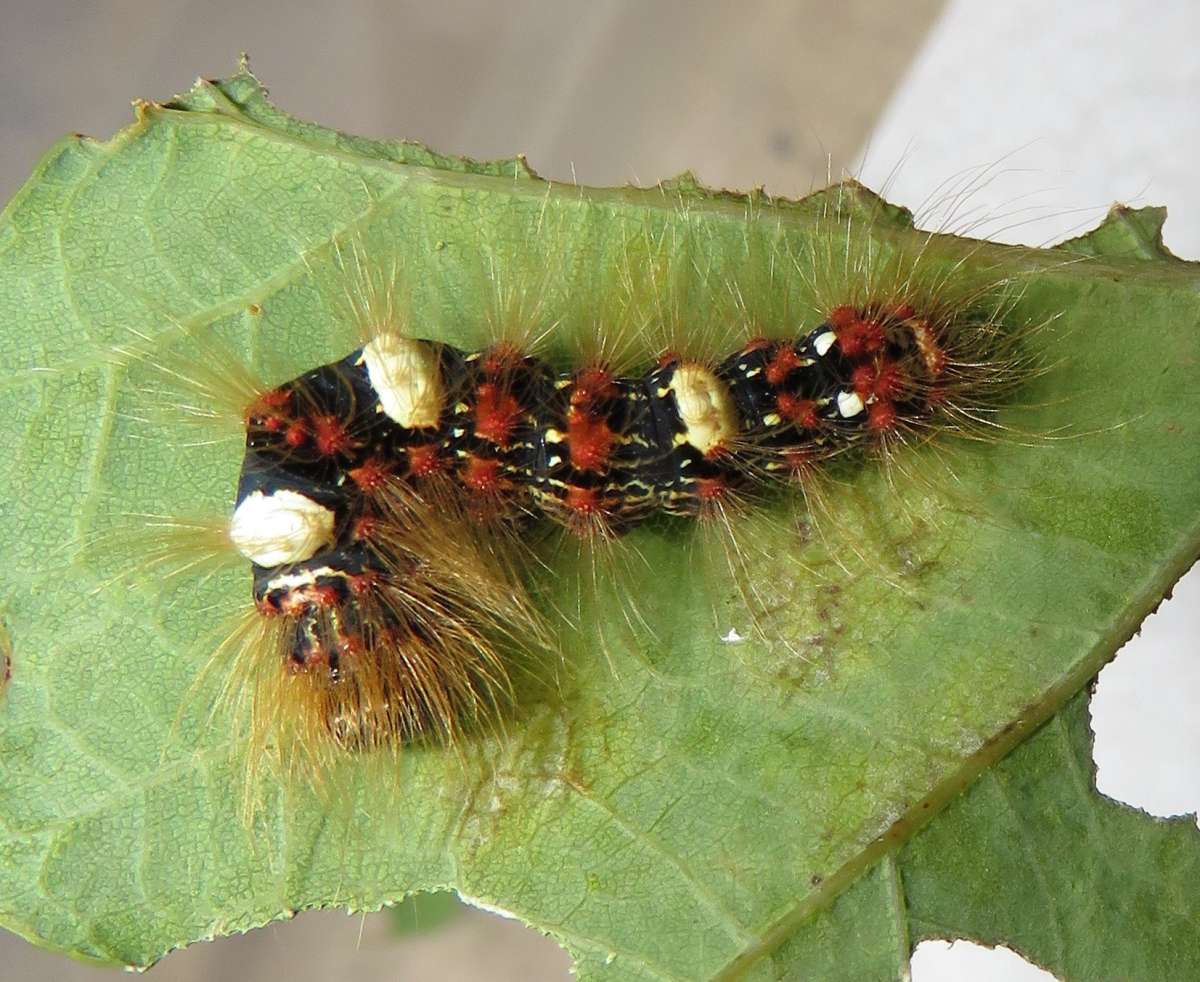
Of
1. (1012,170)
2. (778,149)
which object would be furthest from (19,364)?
(1012,170)

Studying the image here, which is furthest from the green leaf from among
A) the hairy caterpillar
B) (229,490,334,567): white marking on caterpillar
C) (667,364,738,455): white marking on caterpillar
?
(229,490,334,567): white marking on caterpillar

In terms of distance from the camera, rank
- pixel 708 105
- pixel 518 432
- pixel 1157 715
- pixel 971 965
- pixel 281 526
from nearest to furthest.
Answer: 1. pixel 281 526
2. pixel 518 432
3. pixel 1157 715
4. pixel 971 965
5. pixel 708 105

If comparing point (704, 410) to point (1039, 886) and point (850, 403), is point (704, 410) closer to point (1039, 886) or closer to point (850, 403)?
point (850, 403)

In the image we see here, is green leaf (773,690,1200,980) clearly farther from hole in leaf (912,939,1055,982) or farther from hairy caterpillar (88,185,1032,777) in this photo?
hole in leaf (912,939,1055,982)

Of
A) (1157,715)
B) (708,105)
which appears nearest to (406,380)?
(708,105)

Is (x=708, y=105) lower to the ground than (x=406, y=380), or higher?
higher

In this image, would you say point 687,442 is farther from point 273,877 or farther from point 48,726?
point 48,726
